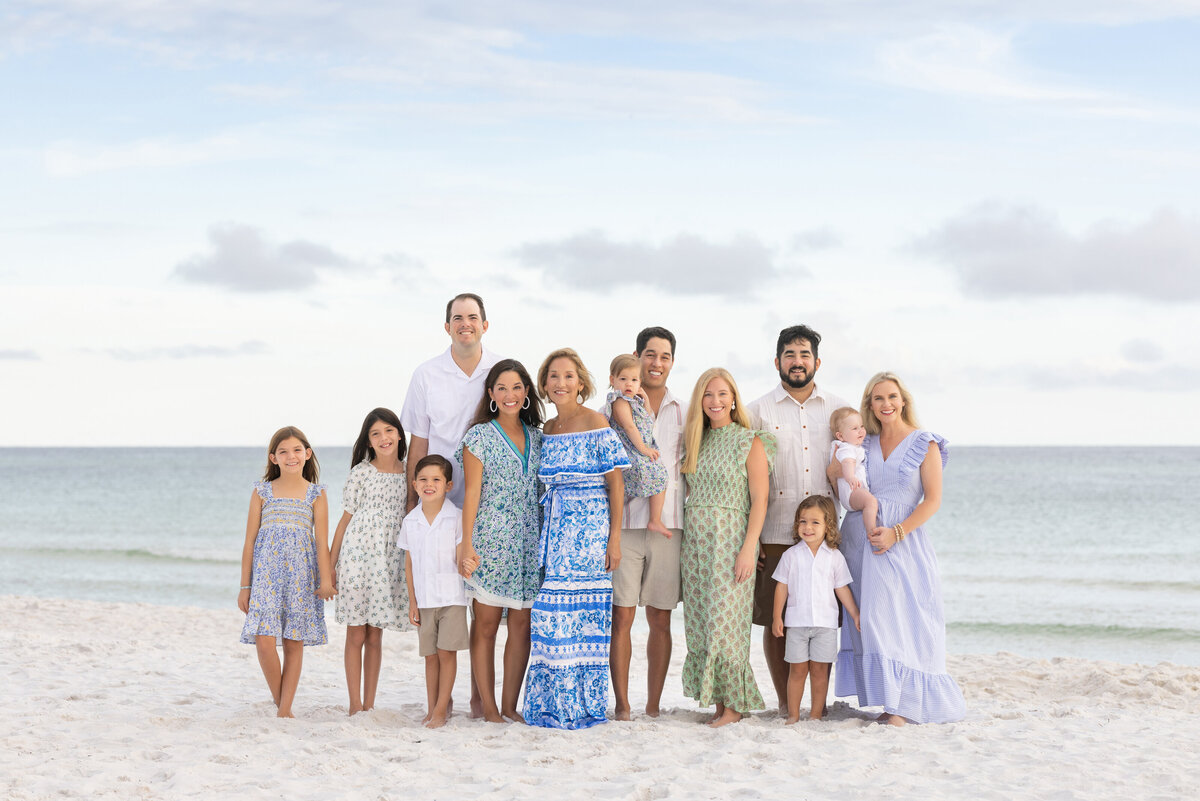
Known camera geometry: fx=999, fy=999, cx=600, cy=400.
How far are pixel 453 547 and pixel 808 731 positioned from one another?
2086mm

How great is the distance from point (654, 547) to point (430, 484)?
1.24 meters

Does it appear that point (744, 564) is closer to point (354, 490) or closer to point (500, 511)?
point (500, 511)

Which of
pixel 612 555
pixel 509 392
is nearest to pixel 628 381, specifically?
pixel 509 392

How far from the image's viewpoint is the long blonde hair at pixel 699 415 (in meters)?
5.33

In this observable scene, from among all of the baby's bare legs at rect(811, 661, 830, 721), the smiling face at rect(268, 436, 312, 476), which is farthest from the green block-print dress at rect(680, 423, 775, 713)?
the smiling face at rect(268, 436, 312, 476)

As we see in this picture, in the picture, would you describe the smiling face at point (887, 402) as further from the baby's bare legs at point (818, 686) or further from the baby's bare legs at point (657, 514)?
the baby's bare legs at point (818, 686)

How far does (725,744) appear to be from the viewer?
4906 mm

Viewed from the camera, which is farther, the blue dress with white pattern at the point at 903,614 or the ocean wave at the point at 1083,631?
the ocean wave at the point at 1083,631

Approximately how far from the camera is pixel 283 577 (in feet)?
18.0

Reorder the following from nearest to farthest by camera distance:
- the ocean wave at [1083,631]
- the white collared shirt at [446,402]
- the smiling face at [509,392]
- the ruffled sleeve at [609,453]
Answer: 1. the ruffled sleeve at [609,453]
2. the smiling face at [509,392]
3. the white collared shirt at [446,402]
4. the ocean wave at [1083,631]

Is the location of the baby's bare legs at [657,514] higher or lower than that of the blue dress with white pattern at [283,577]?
higher

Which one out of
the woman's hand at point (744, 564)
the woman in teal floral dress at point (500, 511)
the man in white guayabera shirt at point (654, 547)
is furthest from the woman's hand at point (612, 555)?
the woman's hand at point (744, 564)

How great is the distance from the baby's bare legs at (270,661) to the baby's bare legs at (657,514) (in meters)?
2.21

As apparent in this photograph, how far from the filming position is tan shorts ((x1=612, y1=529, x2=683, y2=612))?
17.5 feet
